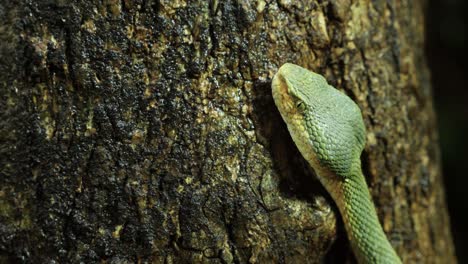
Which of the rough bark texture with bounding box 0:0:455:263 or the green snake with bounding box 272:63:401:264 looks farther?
the green snake with bounding box 272:63:401:264

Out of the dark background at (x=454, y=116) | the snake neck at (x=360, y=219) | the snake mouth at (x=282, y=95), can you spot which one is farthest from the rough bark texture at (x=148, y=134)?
the dark background at (x=454, y=116)

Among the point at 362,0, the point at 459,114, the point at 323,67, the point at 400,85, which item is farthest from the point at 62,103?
the point at 459,114

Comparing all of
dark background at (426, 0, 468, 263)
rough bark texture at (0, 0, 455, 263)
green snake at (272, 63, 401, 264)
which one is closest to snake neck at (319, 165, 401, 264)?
green snake at (272, 63, 401, 264)

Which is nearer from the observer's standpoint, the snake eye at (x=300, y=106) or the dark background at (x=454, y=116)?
the snake eye at (x=300, y=106)

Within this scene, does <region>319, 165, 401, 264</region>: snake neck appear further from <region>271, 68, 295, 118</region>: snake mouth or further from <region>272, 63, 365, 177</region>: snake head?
<region>271, 68, 295, 118</region>: snake mouth

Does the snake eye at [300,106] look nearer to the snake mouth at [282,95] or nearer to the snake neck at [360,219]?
A: the snake mouth at [282,95]

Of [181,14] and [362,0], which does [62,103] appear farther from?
[362,0]
